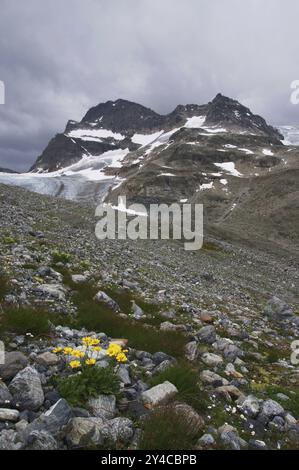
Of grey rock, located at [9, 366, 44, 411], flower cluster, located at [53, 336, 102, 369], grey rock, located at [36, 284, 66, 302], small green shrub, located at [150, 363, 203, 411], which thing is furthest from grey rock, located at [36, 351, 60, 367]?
grey rock, located at [36, 284, 66, 302]

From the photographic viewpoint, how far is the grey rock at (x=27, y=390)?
6059 millimetres

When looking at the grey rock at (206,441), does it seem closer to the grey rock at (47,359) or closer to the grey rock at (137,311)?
the grey rock at (47,359)

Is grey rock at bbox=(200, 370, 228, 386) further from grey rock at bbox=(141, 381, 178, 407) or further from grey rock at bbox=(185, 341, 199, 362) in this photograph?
grey rock at bbox=(141, 381, 178, 407)

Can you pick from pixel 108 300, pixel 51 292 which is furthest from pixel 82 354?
pixel 108 300

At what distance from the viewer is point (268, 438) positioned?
6.84 meters

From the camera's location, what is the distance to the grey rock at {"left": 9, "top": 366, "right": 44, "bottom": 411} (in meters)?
6.06

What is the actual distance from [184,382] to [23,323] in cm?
392

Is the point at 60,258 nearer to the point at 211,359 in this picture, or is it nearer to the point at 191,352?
the point at 191,352

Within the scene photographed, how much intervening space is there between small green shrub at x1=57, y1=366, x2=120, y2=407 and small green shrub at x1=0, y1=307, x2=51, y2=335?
2589 millimetres

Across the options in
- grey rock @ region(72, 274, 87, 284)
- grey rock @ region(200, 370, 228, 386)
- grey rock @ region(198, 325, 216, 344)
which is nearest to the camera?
grey rock @ region(200, 370, 228, 386)

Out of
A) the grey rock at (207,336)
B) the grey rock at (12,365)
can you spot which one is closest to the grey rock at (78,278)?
the grey rock at (207,336)

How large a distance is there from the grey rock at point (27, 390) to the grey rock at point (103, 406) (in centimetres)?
78

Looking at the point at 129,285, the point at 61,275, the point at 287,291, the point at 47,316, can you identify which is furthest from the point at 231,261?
the point at 47,316

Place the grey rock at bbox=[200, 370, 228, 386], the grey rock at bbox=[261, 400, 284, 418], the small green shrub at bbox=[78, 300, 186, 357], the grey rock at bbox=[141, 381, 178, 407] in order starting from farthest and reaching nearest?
the small green shrub at bbox=[78, 300, 186, 357], the grey rock at bbox=[200, 370, 228, 386], the grey rock at bbox=[261, 400, 284, 418], the grey rock at bbox=[141, 381, 178, 407]
